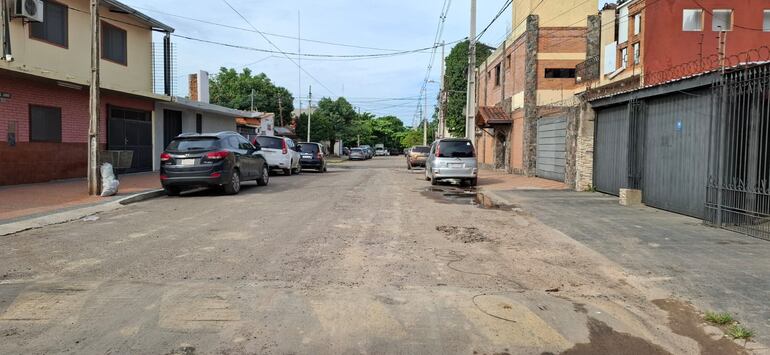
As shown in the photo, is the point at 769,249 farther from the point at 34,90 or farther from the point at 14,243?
the point at 34,90

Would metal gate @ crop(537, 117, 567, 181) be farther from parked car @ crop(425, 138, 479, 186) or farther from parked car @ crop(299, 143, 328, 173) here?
parked car @ crop(299, 143, 328, 173)

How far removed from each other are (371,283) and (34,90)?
14.8m

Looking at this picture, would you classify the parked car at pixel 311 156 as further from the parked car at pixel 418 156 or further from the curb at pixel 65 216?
the curb at pixel 65 216

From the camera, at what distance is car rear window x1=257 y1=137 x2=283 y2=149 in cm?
2367

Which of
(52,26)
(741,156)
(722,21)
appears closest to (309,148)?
(52,26)

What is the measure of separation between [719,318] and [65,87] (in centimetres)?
1826

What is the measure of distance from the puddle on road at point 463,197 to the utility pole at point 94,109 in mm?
8460

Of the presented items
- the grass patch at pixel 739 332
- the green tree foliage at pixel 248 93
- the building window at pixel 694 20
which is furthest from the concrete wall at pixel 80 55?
the green tree foliage at pixel 248 93

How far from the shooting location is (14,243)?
7.92 m

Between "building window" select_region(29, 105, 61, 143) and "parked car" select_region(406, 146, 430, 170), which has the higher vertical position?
"building window" select_region(29, 105, 61, 143)

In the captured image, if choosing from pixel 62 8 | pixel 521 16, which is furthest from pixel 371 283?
pixel 521 16

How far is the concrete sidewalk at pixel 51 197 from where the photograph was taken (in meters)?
10.6

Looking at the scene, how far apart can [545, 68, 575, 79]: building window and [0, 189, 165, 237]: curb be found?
1859cm

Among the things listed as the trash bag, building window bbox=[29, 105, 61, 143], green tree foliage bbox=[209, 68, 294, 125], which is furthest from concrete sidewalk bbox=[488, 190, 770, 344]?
green tree foliage bbox=[209, 68, 294, 125]
